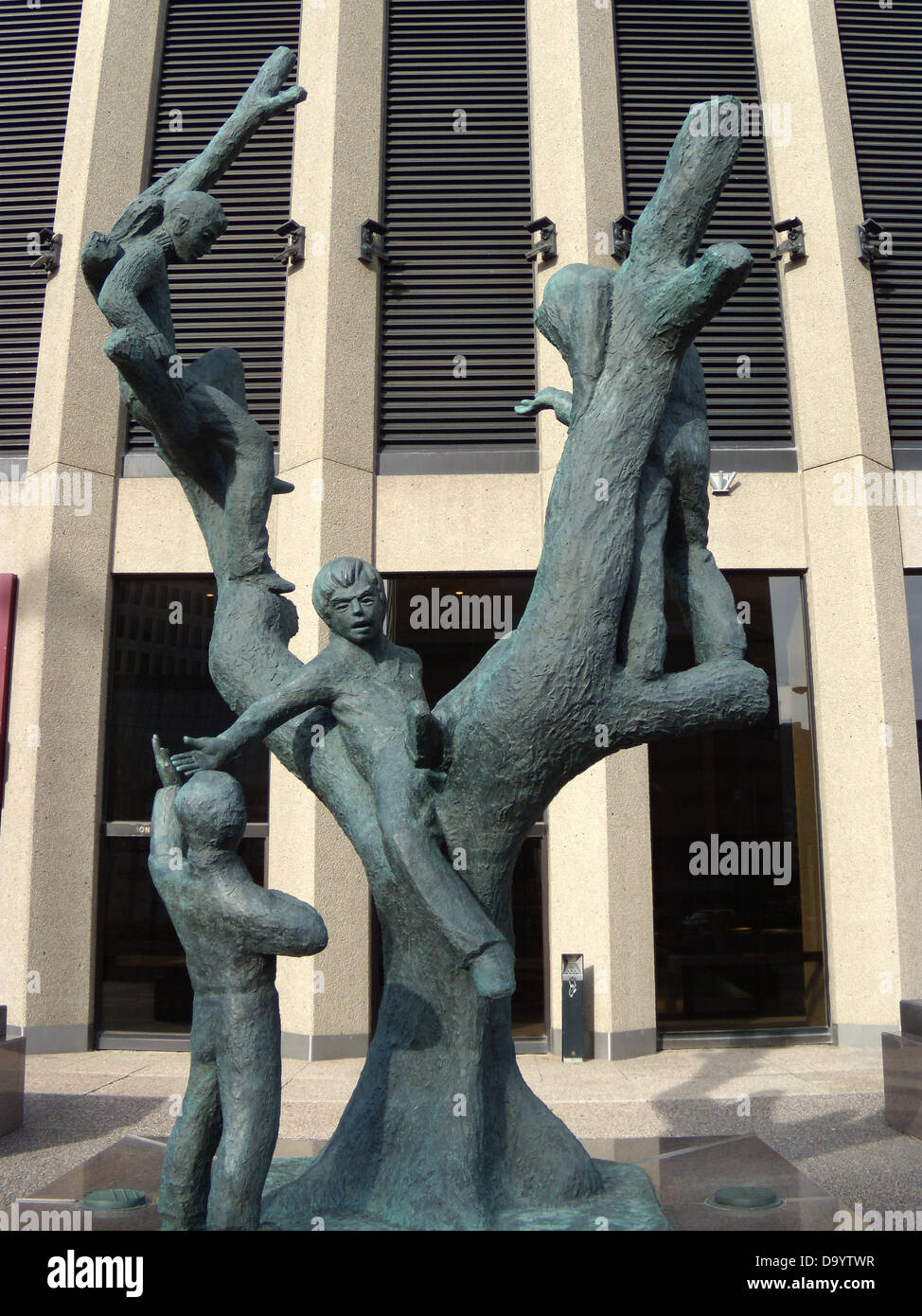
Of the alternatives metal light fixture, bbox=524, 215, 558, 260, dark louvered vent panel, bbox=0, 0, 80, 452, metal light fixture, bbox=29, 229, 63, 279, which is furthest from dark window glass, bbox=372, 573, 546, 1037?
metal light fixture, bbox=29, 229, 63, 279

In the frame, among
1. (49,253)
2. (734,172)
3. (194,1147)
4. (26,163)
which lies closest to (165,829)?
(194,1147)

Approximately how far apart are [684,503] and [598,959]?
→ 6.70m

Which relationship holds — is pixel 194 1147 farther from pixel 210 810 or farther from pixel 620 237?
pixel 620 237

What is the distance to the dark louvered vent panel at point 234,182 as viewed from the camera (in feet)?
36.1

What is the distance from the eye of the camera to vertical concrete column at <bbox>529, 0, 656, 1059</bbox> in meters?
9.71

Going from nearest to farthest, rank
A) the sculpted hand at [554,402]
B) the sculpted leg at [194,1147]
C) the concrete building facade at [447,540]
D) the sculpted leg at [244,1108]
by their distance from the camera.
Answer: the sculpted leg at [244,1108], the sculpted leg at [194,1147], the sculpted hand at [554,402], the concrete building facade at [447,540]

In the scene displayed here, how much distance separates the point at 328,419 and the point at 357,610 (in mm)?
6811

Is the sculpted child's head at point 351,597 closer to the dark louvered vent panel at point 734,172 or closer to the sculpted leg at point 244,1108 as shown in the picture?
the sculpted leg at point 244,1108

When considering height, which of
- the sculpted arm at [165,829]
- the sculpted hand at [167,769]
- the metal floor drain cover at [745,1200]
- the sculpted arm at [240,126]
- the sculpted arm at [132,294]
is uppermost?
the sculpted arm at [240,126]

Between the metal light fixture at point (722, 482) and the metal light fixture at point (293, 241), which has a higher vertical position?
the metal light fixture at point (293, 241)


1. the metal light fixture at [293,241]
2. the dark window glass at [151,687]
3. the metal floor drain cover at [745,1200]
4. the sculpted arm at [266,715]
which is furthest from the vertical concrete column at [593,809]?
the sculpted arm at [266,715]

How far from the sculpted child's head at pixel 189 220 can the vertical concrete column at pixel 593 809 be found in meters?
6.07

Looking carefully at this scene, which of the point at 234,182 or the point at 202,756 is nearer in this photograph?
the point at 202,756

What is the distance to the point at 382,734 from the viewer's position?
387 cm
